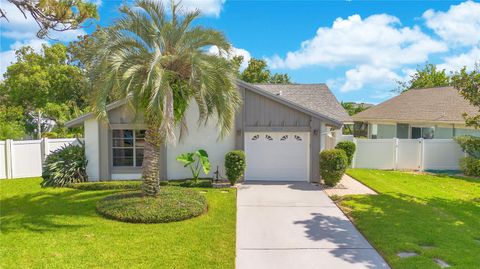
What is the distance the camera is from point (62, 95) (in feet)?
91.0

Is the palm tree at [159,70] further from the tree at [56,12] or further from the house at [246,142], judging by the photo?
the house at [246,142]

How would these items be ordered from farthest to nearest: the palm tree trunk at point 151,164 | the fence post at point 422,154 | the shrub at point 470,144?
1. the fence post at point 422,154
2. the shrub at point 470,144
3. the palm tree trunk at point 151,164

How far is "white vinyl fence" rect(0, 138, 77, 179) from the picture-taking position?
597 inches

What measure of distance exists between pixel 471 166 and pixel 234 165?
37.8 feet

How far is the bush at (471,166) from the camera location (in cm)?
1575

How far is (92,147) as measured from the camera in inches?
549

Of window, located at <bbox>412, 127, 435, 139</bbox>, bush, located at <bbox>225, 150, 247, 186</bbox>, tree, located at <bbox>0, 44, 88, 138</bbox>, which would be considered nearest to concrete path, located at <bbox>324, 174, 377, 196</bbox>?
bush, located at <bbox>225, 150, 247, 186</bbox>

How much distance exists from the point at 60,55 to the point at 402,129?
26971 millimetres

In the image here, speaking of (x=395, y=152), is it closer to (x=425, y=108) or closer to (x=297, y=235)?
(x=425, y=108)

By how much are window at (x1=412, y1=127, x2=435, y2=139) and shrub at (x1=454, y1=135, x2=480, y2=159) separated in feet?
9.94

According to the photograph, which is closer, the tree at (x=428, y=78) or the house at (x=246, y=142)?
the house at (x=246, y=142)

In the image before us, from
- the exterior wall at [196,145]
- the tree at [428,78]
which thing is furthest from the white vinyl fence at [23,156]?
the tree at [428,78]

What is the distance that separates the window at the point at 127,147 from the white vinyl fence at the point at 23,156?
3800 millimetres

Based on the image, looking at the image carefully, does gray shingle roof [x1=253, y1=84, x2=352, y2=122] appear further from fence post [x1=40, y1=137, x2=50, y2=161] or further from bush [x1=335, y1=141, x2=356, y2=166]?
fence post [x1=40, y1=137, x2=50, y2=161]
